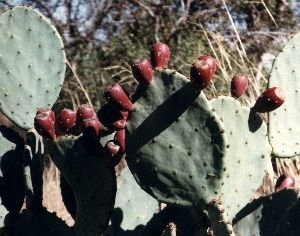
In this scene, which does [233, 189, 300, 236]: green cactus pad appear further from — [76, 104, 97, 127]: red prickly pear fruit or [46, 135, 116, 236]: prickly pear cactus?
[76, 104, 97, 127]: red prickly pear fruit

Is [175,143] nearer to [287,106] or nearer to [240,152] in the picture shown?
[240,152]

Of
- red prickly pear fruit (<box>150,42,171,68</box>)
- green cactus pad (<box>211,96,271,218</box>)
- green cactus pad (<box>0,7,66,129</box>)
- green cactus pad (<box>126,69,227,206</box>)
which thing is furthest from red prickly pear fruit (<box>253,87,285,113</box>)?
green cactus pad (<box>0,7,66,129</box>)

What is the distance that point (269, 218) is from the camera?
1.80 metres

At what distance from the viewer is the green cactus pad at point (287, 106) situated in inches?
76.3

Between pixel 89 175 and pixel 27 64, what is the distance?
0.63 m

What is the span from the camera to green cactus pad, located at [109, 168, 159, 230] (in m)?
2.00

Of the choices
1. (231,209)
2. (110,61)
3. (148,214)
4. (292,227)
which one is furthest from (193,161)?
(110,61)

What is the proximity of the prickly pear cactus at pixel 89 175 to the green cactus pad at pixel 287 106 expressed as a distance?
1.69ft

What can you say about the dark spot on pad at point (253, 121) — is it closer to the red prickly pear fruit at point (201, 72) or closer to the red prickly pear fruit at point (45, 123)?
the red prickly pear fruit at point (201, 72)

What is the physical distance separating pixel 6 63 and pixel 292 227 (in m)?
1.04

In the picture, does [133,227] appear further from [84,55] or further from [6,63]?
[84,55]

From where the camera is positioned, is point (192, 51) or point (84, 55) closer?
point (192, 51)

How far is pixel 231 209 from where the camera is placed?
171 cm

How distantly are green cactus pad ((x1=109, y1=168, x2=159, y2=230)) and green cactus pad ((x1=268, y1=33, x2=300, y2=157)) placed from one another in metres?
0.42
